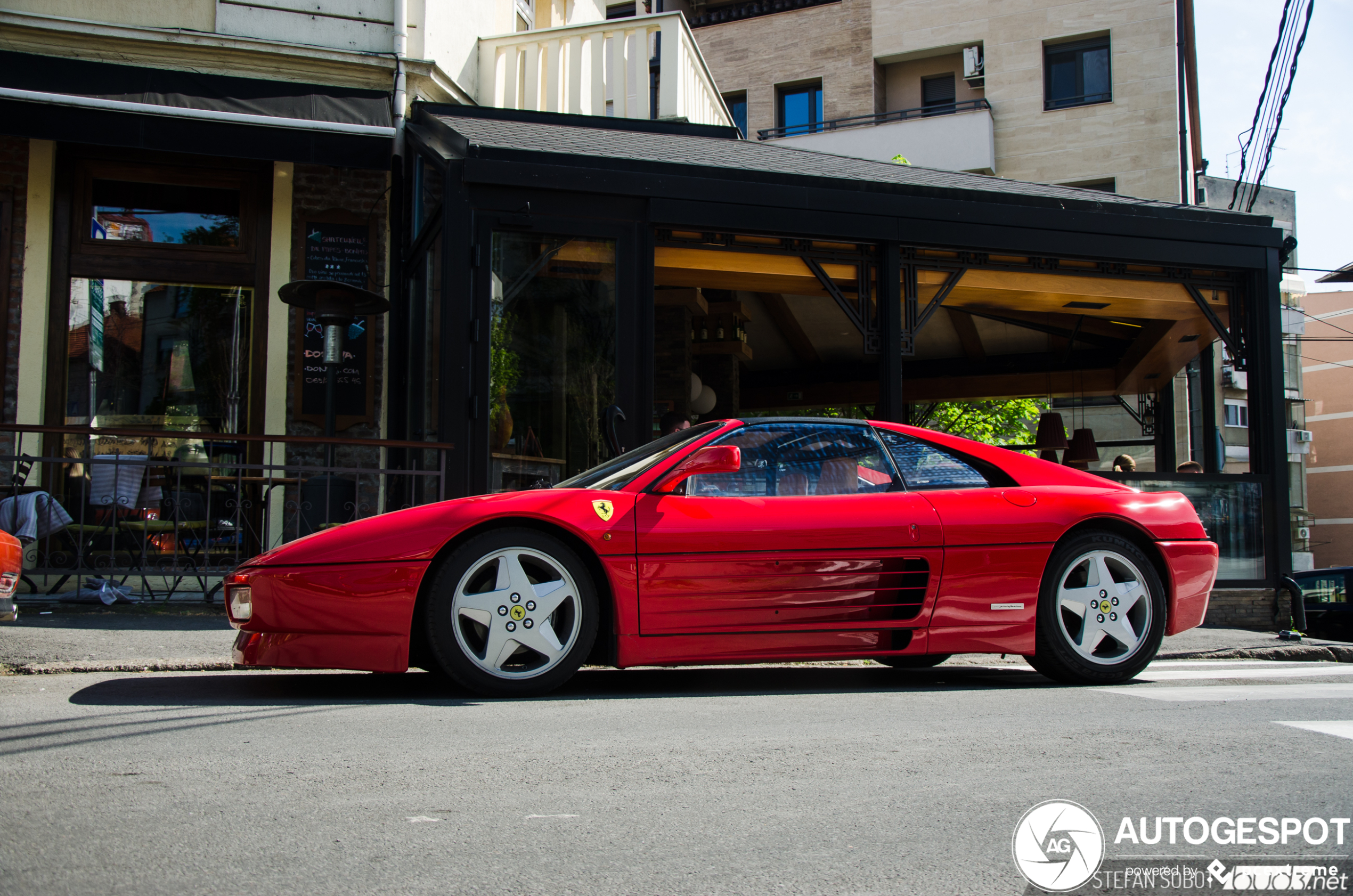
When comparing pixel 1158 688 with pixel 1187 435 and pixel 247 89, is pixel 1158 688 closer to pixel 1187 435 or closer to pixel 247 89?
pixel 247 89

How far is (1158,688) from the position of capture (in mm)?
4863

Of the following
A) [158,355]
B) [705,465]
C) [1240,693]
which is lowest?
[1240,693]

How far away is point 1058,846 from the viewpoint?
92.5 inches

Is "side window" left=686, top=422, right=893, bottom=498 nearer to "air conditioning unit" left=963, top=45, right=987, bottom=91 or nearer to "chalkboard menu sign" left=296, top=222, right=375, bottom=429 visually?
"chalkboard menu sign" left=296, top=222, right=375, bottom=429

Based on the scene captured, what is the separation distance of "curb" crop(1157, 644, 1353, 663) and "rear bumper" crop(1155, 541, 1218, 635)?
1894 millimetres

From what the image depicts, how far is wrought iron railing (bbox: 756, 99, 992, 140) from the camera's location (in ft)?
89.5

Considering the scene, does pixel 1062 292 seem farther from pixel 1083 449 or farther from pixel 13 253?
pixel 13 253

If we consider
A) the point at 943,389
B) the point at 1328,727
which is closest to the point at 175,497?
the point at 1328,727

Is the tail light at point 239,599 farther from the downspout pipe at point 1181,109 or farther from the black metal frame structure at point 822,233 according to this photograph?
the downspout pipe at point 1181,109

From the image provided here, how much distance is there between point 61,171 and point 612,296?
17.4 feet

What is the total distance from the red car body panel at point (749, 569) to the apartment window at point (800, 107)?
1028 inches

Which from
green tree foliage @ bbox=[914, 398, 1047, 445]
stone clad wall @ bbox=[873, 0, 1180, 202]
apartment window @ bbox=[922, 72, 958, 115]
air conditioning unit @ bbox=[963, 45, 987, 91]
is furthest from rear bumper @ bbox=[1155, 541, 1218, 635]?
apartment window @ bbox=[922, 72, 958, 115]

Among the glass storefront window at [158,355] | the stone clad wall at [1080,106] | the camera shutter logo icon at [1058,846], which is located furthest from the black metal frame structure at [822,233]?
the stone clad wall at [1080,106]

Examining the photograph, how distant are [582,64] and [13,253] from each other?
18.3 feet
